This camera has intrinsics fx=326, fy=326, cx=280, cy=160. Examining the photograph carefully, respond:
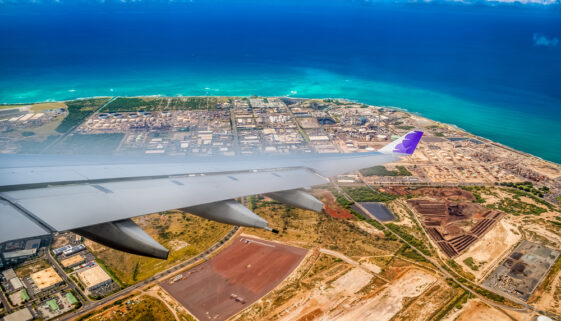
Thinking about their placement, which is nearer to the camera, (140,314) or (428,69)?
(140,314)

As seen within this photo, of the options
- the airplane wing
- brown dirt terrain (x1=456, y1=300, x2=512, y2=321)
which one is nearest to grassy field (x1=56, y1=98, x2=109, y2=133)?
the airplane wing

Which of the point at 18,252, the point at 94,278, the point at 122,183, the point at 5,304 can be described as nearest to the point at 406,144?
the point at 122,183

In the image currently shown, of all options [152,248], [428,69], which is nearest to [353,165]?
[152,248]

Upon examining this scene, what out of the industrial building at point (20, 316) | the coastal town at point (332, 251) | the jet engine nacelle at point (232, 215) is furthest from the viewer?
the coastal town at point (332, 251)

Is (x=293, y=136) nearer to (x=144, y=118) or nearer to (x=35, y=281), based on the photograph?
(x=144, y=118)

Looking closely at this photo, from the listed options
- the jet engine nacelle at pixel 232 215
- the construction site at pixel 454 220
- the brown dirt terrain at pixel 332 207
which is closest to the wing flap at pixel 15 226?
the jet engine nacelle at pixel 232 215

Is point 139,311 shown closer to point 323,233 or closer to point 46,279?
point 46,279

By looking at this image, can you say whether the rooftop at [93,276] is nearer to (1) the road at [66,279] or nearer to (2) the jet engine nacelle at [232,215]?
(1) the road at [66,279]
